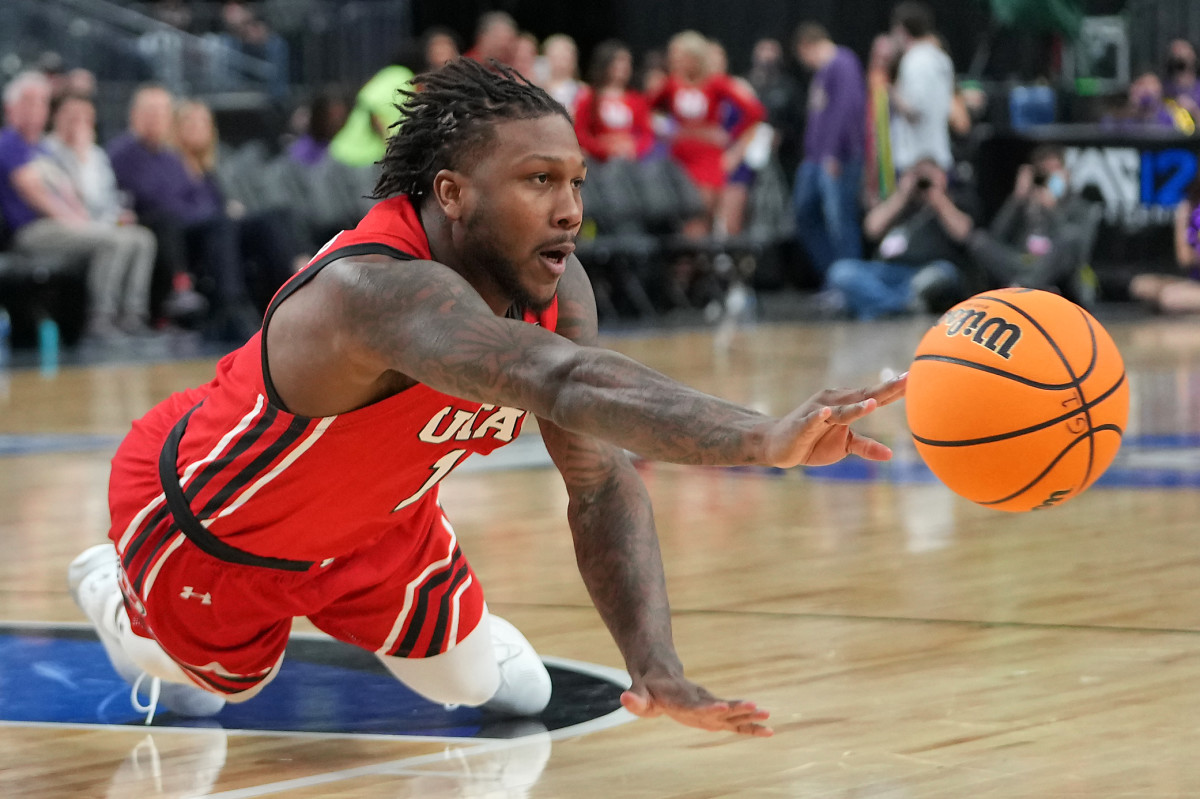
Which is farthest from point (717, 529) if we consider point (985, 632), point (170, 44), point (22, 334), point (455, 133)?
point (170, 44)

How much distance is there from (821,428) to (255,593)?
1349 mm

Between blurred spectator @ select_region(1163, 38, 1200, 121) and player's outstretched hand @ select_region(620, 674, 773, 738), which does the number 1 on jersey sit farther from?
blurred spectator @ select_region(1163, 38, 1200, 121)

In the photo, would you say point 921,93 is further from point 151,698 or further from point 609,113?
point 151,698

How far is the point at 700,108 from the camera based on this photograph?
50.1ft

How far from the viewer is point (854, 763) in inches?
118

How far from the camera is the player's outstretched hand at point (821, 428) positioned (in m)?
2.28

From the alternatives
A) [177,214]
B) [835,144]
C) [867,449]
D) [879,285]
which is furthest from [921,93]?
[867,449]

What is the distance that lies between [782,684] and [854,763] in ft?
1.95

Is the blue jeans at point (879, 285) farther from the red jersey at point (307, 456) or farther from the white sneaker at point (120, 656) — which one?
the red jersey at point (307, 456)

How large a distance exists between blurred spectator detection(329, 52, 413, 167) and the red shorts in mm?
9277

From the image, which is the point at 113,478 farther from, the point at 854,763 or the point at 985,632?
the point at 985,632

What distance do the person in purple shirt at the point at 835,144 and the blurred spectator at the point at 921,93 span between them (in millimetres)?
500

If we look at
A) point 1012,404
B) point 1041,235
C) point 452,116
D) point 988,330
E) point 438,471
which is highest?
point 452,116

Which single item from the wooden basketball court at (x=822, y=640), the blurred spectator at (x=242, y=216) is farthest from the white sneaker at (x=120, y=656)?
the blurred spectator at (x=242, y=216)
